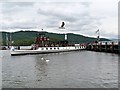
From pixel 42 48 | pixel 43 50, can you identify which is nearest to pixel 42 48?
pixel 42 48

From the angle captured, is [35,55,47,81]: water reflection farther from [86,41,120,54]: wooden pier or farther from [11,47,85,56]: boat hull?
[11,47,85,56]: boat hull

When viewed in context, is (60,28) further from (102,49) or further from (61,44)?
(102,49)

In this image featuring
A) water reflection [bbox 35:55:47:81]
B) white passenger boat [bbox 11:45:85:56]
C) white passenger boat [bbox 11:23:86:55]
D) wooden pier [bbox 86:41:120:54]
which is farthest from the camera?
white passenger boat [bbox 11:23:86:55]

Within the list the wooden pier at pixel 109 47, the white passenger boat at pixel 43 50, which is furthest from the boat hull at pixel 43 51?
the wooden pier at pixel 109 47

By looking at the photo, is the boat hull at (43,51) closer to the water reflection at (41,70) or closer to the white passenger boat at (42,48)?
the white passenger boat at (42,48)

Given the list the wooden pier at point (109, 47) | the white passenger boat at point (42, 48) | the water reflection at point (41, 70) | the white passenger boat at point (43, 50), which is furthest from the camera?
the white passenger boat at point (42, 48)

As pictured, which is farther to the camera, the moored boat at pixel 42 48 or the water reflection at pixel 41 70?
the moored boat at pixel 42 48

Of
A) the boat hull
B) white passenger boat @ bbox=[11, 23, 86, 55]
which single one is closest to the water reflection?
the boat hull

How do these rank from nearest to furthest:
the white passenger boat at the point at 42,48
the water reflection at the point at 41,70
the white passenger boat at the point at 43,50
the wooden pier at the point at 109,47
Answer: the water reflection at the point at 41,70, the wooden pier at the point at 109,47, the white passenger boat at the point at 43,50, the white passenger boat at the point at 42,48

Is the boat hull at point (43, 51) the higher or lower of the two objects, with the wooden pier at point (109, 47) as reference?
lower

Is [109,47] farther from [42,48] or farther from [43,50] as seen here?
[42,48]

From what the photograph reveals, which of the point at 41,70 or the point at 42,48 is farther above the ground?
the point at 42,48

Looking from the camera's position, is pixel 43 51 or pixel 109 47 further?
pixel 43 51

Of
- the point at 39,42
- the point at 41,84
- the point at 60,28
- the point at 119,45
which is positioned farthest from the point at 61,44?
the point at 41,84
